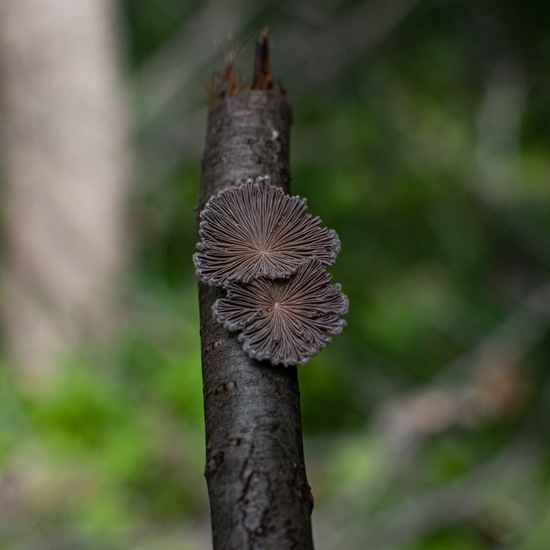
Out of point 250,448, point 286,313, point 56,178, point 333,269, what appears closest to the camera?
point 250,448

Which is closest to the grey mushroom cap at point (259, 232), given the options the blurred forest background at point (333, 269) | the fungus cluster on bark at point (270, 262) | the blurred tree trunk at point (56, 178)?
the fungus cluster on bark at point (270, 262)

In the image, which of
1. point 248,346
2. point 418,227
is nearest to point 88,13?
point 418,227

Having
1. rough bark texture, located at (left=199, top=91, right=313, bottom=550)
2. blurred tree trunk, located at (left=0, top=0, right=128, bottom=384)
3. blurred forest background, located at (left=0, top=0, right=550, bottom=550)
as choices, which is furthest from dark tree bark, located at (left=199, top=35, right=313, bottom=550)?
blurred tree trunk, located at (left=0, top=0, right=128, bottom=384)

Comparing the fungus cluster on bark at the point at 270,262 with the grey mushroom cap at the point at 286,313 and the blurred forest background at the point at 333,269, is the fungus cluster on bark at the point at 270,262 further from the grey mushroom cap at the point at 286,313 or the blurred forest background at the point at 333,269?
the blurred forest background at the point at 333,269

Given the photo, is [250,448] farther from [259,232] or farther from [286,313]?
[259,232]

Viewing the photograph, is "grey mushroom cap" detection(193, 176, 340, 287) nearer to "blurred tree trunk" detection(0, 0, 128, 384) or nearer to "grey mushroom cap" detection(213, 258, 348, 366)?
"grey mushroom cap" detection(213, 258, 348, 366)

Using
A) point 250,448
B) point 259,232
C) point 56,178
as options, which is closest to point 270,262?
point 259,232

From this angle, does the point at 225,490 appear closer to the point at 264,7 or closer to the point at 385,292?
the point at 385,292
